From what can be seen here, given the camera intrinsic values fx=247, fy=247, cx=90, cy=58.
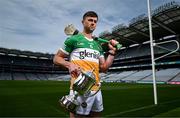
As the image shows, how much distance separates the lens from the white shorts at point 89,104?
3482mm

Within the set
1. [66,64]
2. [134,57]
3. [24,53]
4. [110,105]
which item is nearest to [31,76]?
[24,53]

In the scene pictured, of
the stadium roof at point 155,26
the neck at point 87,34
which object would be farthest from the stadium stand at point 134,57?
the neck at point 87,34

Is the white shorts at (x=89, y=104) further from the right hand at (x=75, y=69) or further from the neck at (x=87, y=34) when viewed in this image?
the neck at (x=87, y=34)

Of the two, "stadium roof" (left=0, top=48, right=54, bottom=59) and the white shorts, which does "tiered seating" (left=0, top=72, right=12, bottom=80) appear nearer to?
"stadium roof" (left=0, top=48, right=54, bottom=59)

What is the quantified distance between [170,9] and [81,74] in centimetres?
4439

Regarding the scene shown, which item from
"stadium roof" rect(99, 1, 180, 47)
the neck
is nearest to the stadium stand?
"stadium roof" rect(99, 1, 180, 47)

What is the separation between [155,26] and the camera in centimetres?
5419

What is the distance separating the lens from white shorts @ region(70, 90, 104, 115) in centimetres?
348

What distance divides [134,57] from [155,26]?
26.1 metres

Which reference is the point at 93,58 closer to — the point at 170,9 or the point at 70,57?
the point at 70,57

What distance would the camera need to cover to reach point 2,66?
107625 mm

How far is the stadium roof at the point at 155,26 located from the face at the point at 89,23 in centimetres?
4322

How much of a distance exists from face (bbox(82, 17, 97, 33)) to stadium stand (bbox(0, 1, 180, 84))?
471 inches

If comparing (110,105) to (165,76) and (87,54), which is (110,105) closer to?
(87,54)
